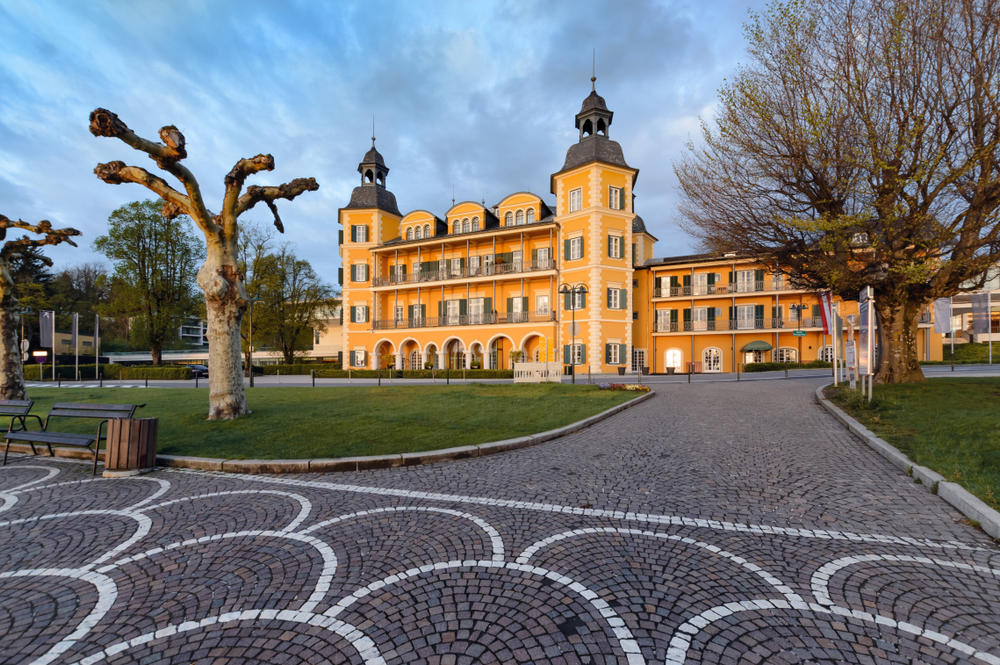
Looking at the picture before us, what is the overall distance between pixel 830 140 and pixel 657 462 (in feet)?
33.8

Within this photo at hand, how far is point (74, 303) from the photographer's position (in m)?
53.4

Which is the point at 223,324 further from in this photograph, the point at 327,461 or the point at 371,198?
the point at 371,198

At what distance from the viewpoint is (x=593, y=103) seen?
33062mm

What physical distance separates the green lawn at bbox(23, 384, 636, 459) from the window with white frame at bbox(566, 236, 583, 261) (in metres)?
18.3

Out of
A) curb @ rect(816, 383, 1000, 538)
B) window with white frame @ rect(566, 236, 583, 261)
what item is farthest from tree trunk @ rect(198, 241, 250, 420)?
window with white frame @ rect(566, 236, 583, 261)

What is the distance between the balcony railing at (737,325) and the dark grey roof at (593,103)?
712 inches

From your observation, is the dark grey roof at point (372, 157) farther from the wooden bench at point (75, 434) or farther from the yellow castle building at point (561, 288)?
the wooden bench at point (75, 434)

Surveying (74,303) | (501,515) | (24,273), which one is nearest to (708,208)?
(501,515)

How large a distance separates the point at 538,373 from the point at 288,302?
1234 inches

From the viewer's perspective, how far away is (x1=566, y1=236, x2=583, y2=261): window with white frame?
32.1 meters

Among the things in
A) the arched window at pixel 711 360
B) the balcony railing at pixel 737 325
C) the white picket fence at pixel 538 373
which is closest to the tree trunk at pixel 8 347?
the white picket fence at pixel 538 373

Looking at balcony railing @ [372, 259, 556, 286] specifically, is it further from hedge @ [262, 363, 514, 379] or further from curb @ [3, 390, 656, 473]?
curb @ [3, 390, 656, 473]

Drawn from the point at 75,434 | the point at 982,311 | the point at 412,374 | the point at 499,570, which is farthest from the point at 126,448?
the point at 982,311

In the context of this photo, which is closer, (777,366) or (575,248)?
(777,366)
